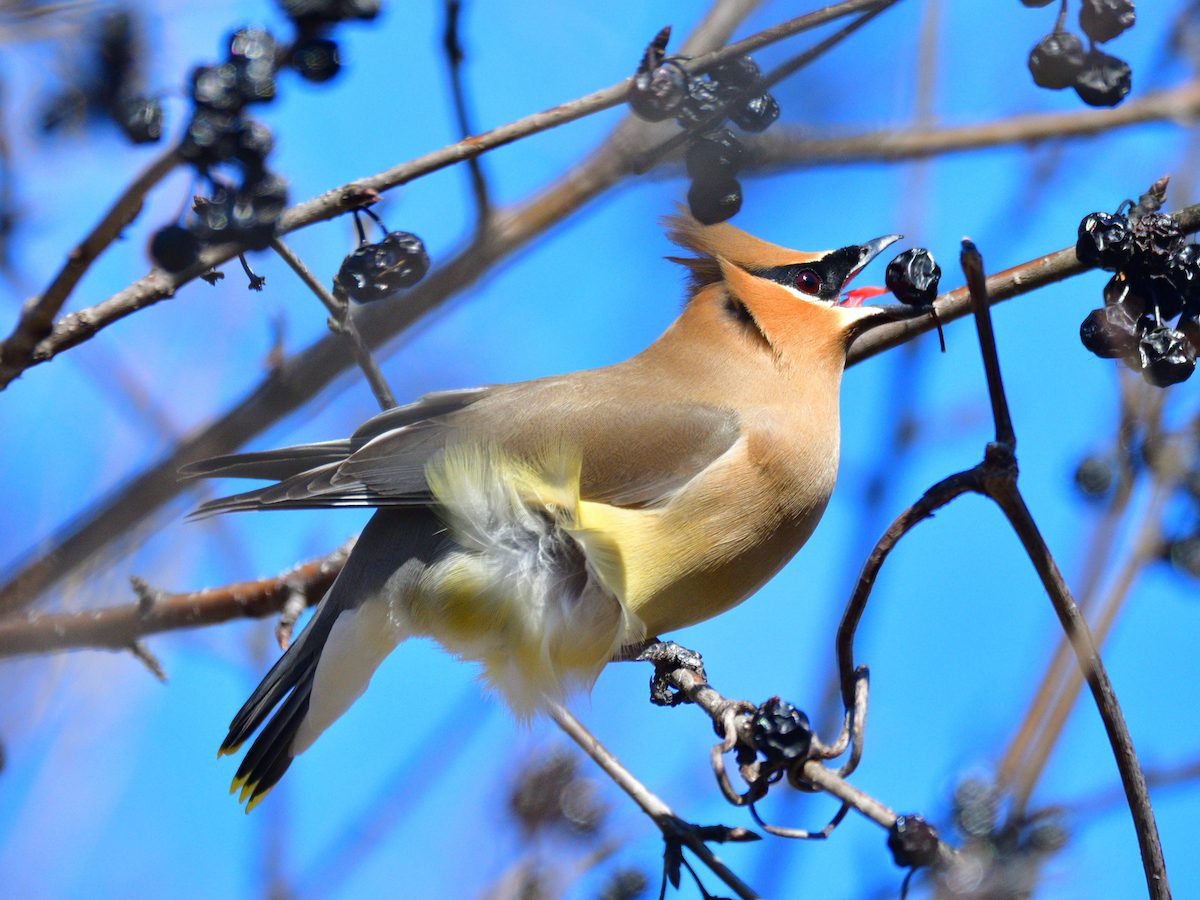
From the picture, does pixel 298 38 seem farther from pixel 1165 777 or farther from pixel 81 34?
pixel 1165 777

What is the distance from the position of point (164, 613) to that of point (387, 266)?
108 centimetres

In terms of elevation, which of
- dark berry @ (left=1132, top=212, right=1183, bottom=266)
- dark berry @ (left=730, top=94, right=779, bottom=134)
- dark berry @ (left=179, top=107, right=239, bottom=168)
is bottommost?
dark berry @ (left=179, top=107, right=239, bottom=168)

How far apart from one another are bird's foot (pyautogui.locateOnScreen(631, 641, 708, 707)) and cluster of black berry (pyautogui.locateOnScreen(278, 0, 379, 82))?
5.76 feet

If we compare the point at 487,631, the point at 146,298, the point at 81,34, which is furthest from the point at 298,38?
the point at 487,631

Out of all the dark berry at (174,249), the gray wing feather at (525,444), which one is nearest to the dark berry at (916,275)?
the gray wing feather at (525,444)

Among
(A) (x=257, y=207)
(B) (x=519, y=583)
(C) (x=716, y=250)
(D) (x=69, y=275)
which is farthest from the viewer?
(C) (x=716, y=250)

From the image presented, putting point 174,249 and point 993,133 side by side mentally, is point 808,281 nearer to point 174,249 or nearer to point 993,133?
point 993,133

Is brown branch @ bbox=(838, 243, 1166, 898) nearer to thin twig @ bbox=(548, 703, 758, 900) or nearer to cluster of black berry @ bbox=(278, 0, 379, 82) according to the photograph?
thin twig @ bbox=(548, 703, 758, 900)

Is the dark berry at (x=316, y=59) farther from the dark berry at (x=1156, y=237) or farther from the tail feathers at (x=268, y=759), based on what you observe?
the tail feathers at (x=268, y=759)

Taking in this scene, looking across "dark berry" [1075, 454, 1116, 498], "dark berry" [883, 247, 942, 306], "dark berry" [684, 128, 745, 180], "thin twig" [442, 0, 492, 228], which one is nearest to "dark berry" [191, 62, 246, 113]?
"thin twig" [442, 0, 492, 228]

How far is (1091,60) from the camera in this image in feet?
8.11

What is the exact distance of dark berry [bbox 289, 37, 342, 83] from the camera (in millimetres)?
2143

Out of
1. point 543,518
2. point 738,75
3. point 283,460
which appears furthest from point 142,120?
point 543,518

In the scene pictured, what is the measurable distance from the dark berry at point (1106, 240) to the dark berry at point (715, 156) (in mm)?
757
